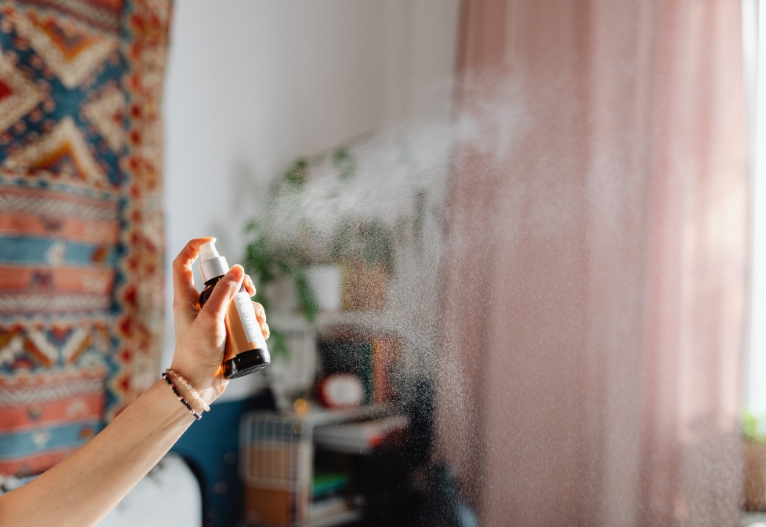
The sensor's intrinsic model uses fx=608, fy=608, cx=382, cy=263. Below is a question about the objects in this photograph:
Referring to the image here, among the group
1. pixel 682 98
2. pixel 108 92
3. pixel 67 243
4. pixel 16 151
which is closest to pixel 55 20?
pixel 108 92

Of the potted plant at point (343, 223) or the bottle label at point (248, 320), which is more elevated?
the potted plant at point (343, 223)

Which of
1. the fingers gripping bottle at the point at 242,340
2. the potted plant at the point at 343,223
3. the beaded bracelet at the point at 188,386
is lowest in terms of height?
the beaded bracelet at the point at 188,386

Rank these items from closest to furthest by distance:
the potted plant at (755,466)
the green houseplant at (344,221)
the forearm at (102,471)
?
the forearm at (102,471), the potted plant at (755,466), the green houseplant at (344,221)

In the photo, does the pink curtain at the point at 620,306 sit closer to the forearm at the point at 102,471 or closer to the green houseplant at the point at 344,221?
the green houseplant at the point at 344,221

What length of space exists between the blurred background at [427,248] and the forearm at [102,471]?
38 cm

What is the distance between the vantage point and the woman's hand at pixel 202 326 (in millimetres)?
713

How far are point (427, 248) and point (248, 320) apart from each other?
0.36 metres

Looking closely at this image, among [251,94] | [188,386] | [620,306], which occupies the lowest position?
[188,386]

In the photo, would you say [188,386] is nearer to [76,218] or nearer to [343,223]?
[343,223]

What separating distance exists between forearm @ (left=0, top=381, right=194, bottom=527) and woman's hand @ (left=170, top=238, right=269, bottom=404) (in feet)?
0.12

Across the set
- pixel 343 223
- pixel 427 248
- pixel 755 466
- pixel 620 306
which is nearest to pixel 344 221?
pixel 343 223

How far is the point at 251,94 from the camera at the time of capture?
1.40 metres

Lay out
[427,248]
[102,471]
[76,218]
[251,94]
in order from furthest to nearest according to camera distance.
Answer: [251,94], [76,218], [427,248], [102,471]

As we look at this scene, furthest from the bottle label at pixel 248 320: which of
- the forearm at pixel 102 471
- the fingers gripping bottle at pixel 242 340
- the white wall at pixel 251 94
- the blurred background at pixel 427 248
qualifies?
the white wall at pixel 251 94
